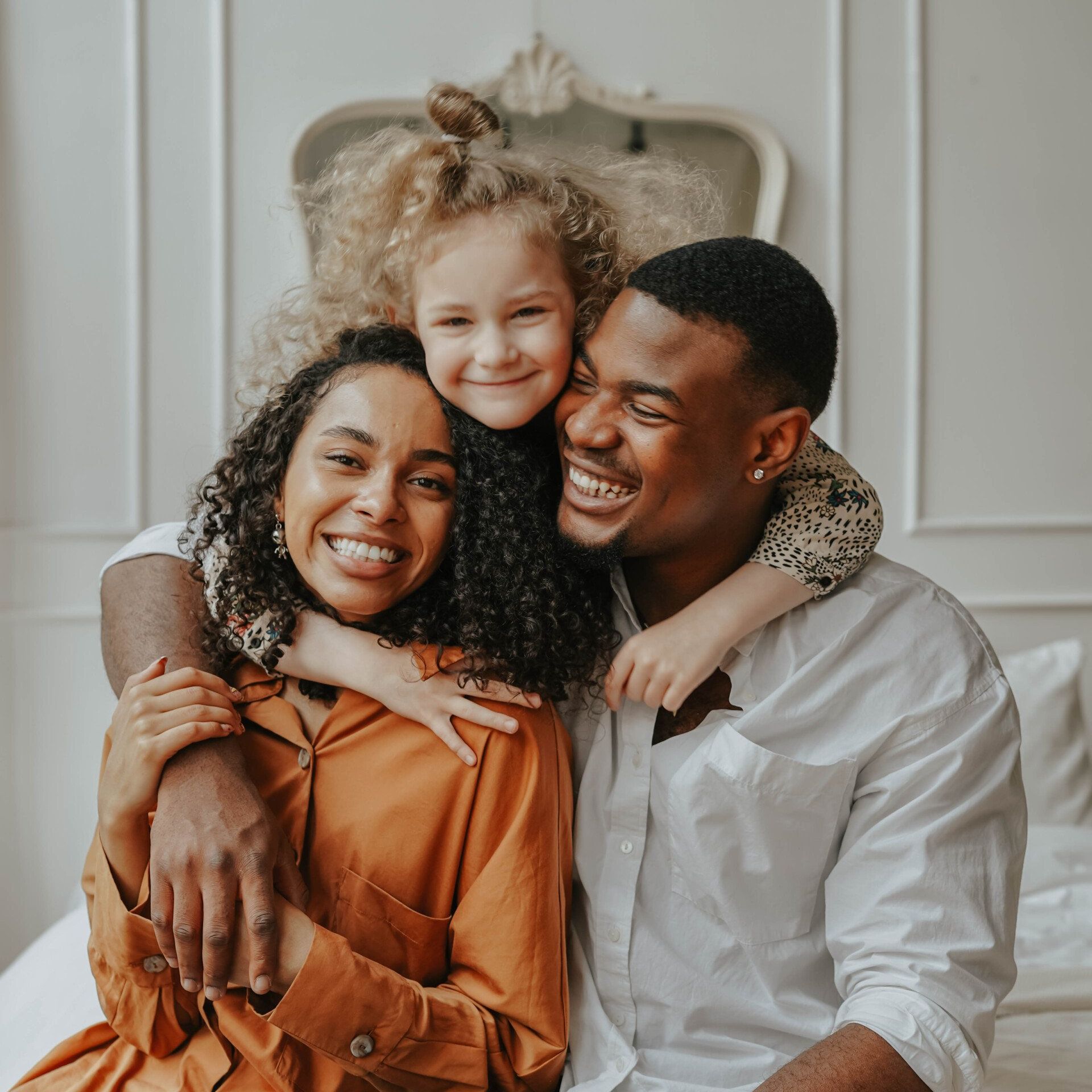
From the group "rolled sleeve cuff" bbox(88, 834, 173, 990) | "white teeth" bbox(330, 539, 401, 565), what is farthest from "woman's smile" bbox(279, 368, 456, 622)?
"rolled sleeve cuff" bbox(88, 834, 173, 990)

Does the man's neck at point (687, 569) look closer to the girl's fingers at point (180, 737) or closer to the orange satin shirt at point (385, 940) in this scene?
the orange satin shirt at point (385, 940)

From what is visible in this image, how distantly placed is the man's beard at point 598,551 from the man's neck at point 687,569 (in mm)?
140

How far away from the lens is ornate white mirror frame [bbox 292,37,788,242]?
2979 mm

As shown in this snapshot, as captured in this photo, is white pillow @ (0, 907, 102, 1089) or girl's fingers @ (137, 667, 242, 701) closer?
girl's fingers @ (137, 667, 242, 701)

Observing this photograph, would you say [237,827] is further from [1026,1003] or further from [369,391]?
[1026,1003]

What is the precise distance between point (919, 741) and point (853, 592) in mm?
226

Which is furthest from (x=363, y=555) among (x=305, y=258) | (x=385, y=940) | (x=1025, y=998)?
(x=305, y=258)

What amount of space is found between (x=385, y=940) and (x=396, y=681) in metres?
0.32

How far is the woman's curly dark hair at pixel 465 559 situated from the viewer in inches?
53.4

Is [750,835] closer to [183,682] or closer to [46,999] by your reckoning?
[183,682]

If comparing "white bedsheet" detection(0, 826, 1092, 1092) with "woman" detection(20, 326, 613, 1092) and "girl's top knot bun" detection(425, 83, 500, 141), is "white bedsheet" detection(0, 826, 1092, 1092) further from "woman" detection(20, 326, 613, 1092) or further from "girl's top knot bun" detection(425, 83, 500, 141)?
"girl's top knot bun" detection(425, 83, 500, 141)

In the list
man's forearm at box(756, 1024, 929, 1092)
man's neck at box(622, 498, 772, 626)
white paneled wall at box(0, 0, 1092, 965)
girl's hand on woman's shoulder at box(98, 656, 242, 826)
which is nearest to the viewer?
man's forearm at box(756, 1024, 929, 1092)

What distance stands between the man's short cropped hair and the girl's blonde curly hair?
0.55 ft

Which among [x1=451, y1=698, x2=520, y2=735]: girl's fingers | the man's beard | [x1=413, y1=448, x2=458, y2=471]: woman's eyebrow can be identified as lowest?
[x1=451, y1=698, x2=520, y2=735]: girl's fingers
